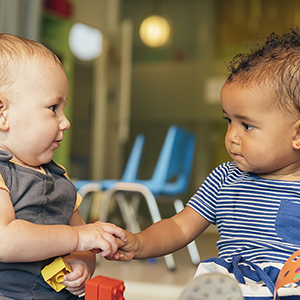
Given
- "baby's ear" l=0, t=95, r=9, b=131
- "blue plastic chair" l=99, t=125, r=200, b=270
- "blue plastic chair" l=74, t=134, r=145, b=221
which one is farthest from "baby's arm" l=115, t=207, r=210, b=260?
"blue plastic chair" l=74, t=134, r=145, b=221

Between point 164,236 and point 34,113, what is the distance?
322 mm

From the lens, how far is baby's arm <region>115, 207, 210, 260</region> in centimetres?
70

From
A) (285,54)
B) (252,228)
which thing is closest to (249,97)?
(285,54)

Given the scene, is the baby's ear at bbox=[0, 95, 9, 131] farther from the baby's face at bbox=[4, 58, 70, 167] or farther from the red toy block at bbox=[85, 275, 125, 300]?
the red toy block at bbox=[85, 275, 125, 300]

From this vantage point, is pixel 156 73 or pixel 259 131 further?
pixel 156 73

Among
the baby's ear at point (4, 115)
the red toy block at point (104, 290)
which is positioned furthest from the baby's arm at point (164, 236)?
the baby's ear at point (4, 115)

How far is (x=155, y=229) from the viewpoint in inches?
30.4

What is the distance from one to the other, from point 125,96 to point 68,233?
12.3 feet

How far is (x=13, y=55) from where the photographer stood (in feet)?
2.04

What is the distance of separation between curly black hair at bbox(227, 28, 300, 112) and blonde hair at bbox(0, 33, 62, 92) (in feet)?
1.11

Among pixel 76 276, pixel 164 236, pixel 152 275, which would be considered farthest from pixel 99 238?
pixel 152 275

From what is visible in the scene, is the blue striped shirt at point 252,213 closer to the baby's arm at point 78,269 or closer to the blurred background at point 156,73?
the baby's arm at point 78,269

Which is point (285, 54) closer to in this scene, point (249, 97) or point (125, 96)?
point (249, 97)

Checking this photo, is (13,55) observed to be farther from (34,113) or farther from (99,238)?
(99,238)
